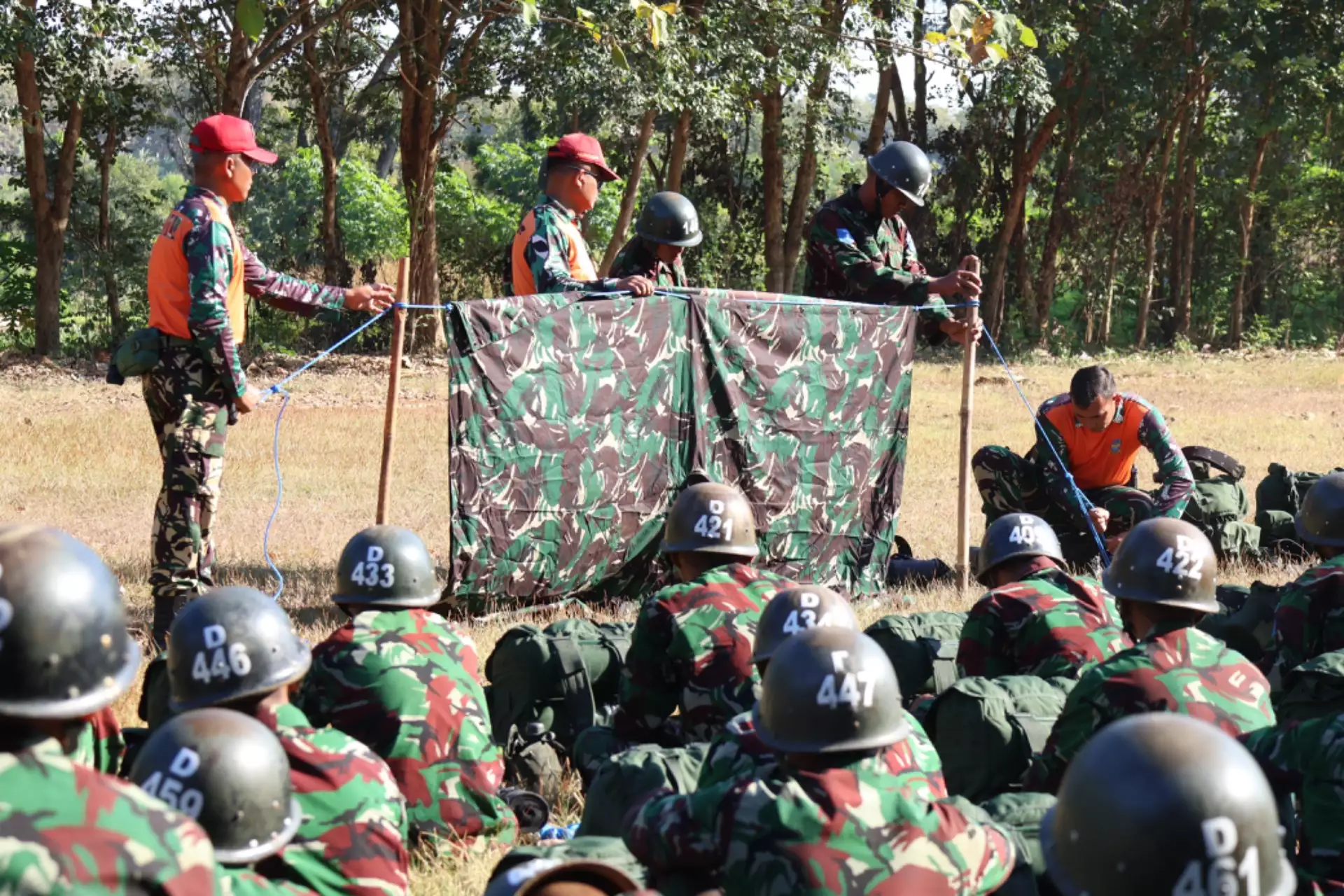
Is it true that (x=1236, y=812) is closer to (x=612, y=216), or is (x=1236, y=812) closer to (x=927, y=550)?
(x=927, y=550)

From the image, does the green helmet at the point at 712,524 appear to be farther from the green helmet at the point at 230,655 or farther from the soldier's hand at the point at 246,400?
the soldier's hand at the point at 246,400

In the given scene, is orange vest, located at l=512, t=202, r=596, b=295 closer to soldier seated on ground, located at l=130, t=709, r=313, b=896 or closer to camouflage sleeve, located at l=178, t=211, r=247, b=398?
camouflage sleeve, located at l=178, t=211, r=247, b=398

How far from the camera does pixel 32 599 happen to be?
3.00 meters

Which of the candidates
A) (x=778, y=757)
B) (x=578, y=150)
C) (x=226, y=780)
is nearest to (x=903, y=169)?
(x=578, y=150)

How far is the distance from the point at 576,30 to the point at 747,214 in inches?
507

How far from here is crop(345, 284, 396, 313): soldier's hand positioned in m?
A: 8.08

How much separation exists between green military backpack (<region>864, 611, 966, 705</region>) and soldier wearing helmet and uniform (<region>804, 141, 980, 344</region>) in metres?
3.12

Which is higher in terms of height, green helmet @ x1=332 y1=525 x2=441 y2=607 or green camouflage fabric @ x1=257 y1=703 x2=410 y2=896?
green helmet @ x1=332 y1=525 x2=441 y2=607

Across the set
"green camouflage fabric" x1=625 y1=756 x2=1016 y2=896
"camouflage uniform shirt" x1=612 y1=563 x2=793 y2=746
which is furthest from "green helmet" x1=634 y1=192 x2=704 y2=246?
"green camouflage fabric" x1=625 y1=756 x2=1016 y2=896

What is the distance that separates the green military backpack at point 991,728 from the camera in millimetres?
5508

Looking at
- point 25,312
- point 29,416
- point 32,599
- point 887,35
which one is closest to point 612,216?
point 887,35

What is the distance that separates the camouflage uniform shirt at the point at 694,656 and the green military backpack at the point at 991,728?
0.76 metres

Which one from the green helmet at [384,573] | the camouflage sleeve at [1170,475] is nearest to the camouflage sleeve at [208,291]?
the green helmet at [384,573]

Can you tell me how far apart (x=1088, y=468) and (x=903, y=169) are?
240cm
